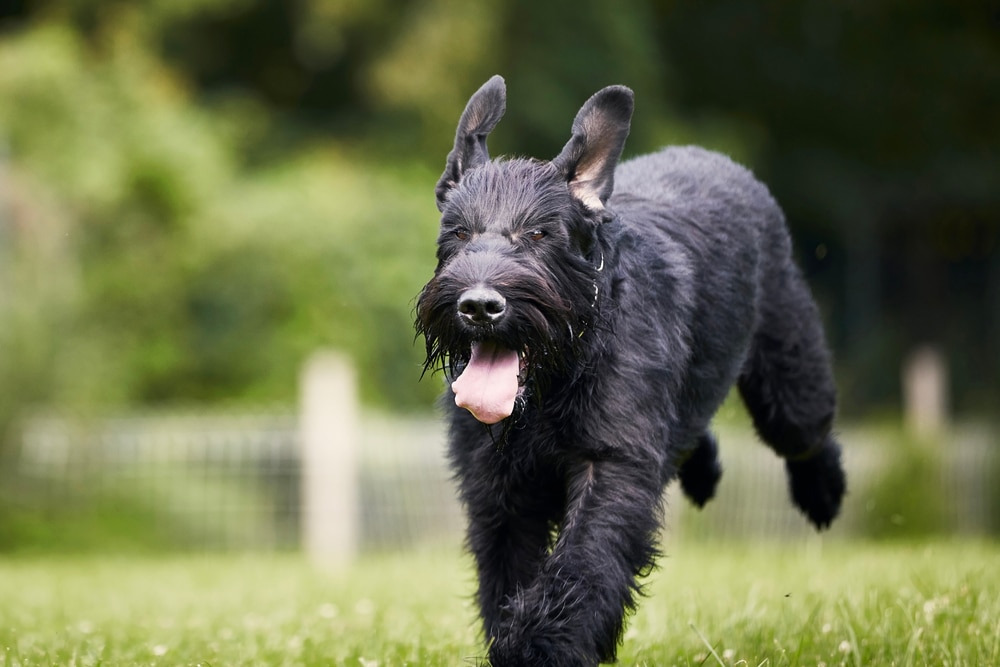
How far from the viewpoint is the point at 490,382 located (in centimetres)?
374

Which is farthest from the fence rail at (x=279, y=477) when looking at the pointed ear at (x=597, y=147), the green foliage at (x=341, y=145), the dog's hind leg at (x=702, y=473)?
the pointed ear at (x=597, y=147)

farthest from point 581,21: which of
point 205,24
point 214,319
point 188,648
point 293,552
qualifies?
point 188,648

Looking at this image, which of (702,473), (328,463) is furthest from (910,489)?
(702,473)

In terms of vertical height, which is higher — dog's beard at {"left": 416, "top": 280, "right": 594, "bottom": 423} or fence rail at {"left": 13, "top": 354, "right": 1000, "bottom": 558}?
dog's beard at {"left": 416, "top": 280, "right": 594, "bottom": 423}

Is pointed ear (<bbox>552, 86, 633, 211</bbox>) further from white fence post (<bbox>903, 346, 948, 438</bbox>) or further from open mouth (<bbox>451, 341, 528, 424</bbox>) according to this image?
white fence post (<bbox>903, 346, 948, 438</bbox>)

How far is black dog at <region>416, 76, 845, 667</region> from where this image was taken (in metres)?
3.73

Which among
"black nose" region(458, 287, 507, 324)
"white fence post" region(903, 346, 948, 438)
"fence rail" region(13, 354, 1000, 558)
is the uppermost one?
"black nose" region(458, 287, 507, 324)

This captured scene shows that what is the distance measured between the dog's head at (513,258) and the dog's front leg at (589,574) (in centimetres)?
38

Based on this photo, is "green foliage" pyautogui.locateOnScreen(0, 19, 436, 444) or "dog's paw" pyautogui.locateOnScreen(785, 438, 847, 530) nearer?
"dog's paw" pyautogui.locateOnScreen(785, 438, 847, 530)

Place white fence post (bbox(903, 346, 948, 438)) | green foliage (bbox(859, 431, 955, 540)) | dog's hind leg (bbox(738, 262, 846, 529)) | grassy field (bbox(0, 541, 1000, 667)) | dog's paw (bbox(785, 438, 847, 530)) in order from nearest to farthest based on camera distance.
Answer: grassy field (bbox(0, 541, 1000, 667)), dog's hind leg (bbox(738, 262, 846, 529)), dog's paw (bbox(785, 438, 847, 530)), green foliage (bbox(859, 431, 955, 540)), white fence post (bbox(903, 346, 948, 438))

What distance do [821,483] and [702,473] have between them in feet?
1.98

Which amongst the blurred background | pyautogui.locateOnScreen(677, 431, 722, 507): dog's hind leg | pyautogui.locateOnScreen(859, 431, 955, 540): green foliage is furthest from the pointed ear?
pyautogui.locateOnScreen(859, 431, 955, 540): green foliage

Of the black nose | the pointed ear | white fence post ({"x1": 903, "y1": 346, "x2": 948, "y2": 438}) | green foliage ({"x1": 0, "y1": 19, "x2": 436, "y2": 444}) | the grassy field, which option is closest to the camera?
the black nose

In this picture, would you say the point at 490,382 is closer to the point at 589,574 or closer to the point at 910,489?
the point at 589,574
